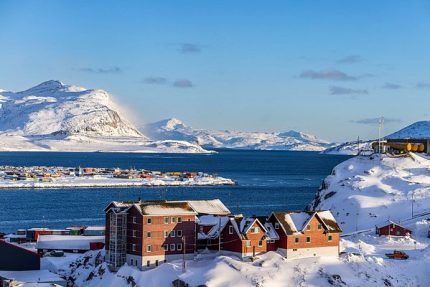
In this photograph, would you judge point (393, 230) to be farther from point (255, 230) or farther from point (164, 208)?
point (164, 208)

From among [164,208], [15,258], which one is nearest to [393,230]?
[164,208]

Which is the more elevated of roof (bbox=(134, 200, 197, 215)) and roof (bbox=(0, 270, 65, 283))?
roof (bbox=(134, 200, 197, 215))

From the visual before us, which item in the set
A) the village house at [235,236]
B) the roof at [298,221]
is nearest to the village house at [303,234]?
the roof at [298,221]

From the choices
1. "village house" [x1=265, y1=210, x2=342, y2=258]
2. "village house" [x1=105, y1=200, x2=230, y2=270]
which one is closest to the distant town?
"village house" [x1=105, y1=200, x2=230, y2=270]

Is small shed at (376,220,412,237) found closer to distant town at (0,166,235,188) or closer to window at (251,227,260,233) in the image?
window at (251,227,260,233)

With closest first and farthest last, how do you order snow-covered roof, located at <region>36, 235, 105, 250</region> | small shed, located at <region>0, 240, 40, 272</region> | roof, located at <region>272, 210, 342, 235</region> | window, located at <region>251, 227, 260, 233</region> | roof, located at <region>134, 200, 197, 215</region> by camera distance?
roof, located at <region>134, 200, 197, 215</region>, window, located at <region>251, 227, 260, 233</region>, roof, located at <region>272, 210, 342, 235</region>, small shed, located at <region>0, 240, 40, 272</region>, snow-covered roof, located at <region>36, 235, 105, 250</region>

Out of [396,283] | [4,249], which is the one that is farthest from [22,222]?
[396,283]

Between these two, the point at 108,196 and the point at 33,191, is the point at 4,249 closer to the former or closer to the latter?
the point at 108,196

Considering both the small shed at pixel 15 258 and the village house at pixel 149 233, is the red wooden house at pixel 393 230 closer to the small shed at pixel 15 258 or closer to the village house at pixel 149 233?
the village house at pixel 149 233
